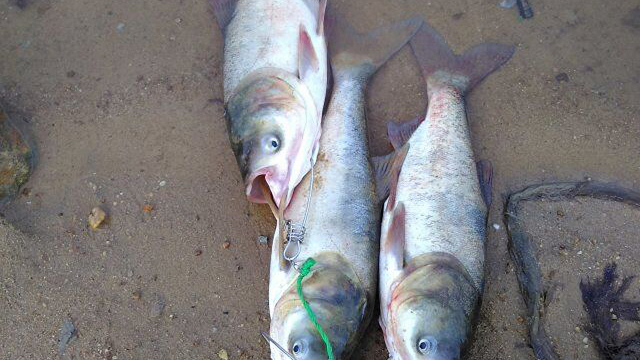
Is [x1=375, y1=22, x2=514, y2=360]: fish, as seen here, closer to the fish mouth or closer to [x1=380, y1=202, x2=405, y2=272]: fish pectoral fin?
[x1=380, y1=202, x2=405, y2=272]: fish pectoral fin

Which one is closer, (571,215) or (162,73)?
(571,215)

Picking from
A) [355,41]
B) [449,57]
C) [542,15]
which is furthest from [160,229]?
[542,15]

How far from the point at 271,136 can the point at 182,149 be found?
1045mm

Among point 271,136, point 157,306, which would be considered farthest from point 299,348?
point 271,136

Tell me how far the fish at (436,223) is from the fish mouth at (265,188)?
0.72 metres

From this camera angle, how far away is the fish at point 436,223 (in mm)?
3035

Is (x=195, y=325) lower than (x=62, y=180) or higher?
lower

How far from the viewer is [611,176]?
398 cm

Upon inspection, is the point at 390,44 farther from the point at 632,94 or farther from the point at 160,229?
the point at 160,229

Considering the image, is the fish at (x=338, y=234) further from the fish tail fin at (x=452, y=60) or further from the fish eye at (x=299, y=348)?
the fish tail fin at (x=452, y=60)

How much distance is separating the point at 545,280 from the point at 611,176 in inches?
39.6

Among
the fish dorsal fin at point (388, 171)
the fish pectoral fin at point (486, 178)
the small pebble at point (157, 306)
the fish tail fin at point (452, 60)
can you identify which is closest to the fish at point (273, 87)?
the fish dorsal fin at point (388, 171)

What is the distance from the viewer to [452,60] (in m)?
4.33

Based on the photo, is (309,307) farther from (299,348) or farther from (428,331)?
(428,331)
